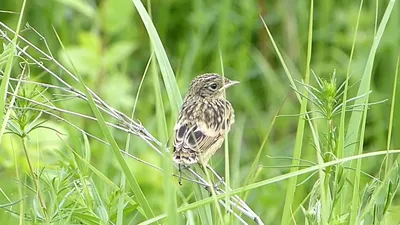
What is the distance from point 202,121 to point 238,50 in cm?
295

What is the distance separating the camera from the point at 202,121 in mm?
4730

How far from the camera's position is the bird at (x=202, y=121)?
405 cm

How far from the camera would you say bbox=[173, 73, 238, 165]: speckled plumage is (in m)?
4.09

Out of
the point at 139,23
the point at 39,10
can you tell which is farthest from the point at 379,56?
the point at 39,10

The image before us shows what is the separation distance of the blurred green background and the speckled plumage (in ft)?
5.16

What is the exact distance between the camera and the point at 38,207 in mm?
3352

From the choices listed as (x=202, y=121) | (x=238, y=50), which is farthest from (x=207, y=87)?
(x=238, y=50)

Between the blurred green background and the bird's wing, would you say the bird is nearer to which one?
the bird's wing

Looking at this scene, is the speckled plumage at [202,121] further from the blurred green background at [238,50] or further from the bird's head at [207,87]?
the blurred green background at [238,50]

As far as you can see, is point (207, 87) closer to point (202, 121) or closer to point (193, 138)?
point (202, 121)

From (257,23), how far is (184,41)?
635 millimetres

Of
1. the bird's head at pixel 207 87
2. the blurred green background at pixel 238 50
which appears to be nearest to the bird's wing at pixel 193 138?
the bird's head at pixel 207 87

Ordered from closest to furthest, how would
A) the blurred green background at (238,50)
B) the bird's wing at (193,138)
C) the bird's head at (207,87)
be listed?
the bird's wing at (193,138)
the bird's head at (207,87)
the blurred green background at (238,50)

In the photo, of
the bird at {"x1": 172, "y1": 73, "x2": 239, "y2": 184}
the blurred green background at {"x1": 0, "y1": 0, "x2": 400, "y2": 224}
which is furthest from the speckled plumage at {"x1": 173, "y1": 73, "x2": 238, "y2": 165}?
the blurred green background at {"x1": 0, "y1": 0, "x2": 400, "y2": 224}
